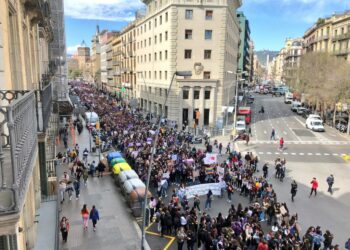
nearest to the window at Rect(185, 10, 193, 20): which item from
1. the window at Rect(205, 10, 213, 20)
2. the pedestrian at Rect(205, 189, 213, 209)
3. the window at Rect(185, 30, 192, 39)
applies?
the window at Rect(185, 30, 192, 39)

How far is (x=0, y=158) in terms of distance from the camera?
14.4ft


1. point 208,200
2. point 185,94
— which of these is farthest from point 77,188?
point 185,94

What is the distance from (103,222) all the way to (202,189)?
6.29 metres

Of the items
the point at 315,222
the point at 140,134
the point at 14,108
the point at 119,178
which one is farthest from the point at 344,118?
the point at 14,108

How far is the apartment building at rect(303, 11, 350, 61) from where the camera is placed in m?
60.1

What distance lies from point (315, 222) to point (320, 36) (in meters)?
66.3

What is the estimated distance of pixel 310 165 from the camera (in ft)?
91.3

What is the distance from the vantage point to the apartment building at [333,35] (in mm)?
60062

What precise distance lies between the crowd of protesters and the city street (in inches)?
47.1

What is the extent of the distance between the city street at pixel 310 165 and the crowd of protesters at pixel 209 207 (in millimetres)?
1196

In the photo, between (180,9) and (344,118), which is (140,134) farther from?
(344,118)

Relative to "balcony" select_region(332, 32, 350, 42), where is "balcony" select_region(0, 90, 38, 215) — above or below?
below

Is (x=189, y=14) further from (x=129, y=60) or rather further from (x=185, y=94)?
(x=129, y=60)

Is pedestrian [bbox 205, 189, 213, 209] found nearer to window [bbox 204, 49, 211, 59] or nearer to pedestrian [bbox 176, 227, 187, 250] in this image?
pedestrian [bbox 176, 227, 187, 250]
